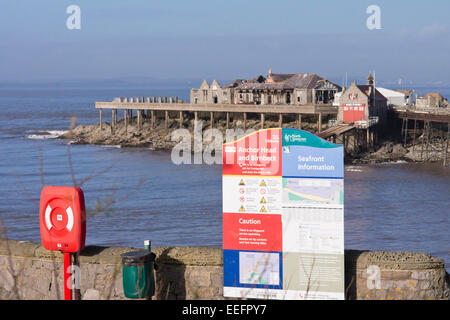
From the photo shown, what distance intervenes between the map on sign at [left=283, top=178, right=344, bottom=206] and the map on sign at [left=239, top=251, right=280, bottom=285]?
724mm

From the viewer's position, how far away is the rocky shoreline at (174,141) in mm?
40062

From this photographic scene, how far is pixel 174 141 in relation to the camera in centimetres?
4850

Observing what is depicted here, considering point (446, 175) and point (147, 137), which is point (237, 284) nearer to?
point (446, 175)

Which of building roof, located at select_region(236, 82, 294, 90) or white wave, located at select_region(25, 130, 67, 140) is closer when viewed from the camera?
building roof, located at select_region(236, 82, 294, 90)

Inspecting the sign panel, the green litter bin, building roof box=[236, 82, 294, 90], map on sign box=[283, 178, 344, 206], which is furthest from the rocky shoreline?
the green litter bin

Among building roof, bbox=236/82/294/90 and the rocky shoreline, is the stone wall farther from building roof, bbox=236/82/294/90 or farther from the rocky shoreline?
building roof, bbox=236/82/294/90

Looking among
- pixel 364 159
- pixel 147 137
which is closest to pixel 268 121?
pixel 147 137

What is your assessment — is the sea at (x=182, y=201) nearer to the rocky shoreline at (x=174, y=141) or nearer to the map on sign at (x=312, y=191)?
the rocky shoreline at (x=174, y=141)

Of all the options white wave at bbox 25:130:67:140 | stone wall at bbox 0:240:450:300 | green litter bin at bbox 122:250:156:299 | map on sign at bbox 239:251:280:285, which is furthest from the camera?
white wave at bbox 25:130:67:140

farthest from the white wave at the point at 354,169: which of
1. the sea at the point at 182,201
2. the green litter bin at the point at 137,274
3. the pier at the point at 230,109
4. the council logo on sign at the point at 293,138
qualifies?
the green litter bin at the point at 137,274

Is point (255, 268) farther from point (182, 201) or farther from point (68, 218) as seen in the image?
point (182, 201)

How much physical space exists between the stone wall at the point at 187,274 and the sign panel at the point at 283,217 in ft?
0.89

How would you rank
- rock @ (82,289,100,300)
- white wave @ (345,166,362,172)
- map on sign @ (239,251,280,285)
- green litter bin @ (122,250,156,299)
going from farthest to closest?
white wave @ (345,166,362,172) < rock @ (82,289,100,300) < map on sign @ (239,251,280,285) < green litter bin @ (122,250,156,299)

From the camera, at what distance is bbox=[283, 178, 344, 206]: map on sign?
7051mm
